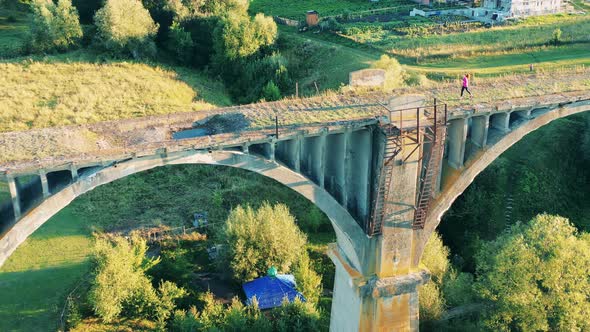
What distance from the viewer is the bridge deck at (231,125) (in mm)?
18422

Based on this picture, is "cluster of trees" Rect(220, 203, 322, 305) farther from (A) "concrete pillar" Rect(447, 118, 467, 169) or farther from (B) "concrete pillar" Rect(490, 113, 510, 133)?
(B) "concrete pillar" Rect(490, 113, 510, 133)

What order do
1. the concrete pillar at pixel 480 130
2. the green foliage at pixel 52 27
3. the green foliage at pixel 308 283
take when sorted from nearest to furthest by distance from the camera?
the concrete pillar at pixel 480 130 < the green foliage at pixel 308 283 < the green foliage at pixel 52 27

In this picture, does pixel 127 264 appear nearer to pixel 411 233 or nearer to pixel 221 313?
pixel 221 313

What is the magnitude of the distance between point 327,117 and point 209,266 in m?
14.6

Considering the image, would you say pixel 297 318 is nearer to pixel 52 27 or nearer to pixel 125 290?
pixel 125 290

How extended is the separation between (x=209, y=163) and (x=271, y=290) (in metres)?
12.8

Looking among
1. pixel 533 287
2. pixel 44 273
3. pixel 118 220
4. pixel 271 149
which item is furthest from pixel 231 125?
pixel 118 220

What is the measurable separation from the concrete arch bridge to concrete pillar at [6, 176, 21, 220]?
0.04 m

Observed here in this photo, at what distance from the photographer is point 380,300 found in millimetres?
22500

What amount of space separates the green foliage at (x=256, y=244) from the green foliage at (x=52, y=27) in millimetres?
31000

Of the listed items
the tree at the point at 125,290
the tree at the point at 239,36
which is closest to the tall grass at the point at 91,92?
the tree at the point at 239,36

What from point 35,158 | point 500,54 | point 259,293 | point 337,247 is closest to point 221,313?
point 259,293

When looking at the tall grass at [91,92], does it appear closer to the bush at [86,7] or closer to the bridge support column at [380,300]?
the bush at [86,7]

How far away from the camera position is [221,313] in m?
26.8
